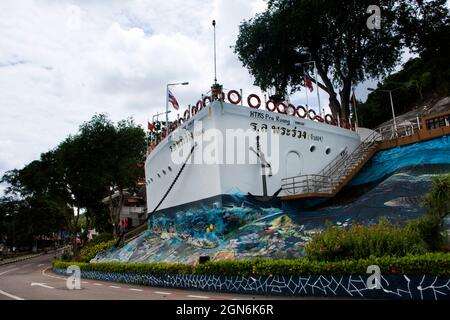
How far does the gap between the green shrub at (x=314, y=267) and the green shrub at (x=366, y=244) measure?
0.53m

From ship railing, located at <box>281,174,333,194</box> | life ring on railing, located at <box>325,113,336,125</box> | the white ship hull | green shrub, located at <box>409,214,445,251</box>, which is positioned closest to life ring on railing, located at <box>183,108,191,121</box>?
the white ship hull

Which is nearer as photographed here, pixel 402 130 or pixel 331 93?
pixel 402 130

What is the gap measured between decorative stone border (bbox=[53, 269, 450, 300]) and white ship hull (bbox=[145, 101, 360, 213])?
20.5 feet

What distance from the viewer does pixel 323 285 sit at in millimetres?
11930

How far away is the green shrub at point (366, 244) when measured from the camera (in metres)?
11.6

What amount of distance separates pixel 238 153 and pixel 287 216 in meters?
4.33

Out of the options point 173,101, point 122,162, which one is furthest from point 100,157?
point 173,101

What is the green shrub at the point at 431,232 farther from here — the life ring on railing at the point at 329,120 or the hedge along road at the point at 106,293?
the life ring on railing at the point at 329,120

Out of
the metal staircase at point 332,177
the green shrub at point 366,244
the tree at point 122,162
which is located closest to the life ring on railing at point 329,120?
the metal staircase at point 332,177

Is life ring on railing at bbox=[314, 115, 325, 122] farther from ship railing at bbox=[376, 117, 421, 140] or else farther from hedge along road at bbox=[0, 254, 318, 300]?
hedge along road at bbox=[0, 254, 318, 300]

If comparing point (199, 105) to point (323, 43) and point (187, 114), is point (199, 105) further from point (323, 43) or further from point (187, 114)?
point (323, 43)

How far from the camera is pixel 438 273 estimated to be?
9.75 m
